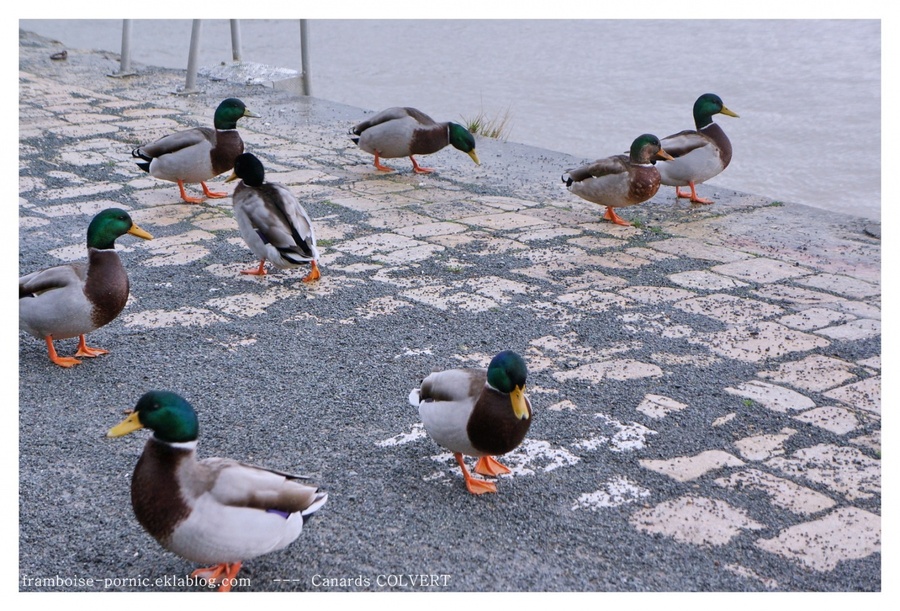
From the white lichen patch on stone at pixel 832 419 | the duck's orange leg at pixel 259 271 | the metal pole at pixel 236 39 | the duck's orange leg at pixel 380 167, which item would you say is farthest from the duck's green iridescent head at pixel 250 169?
the metal pole at pixel 236 39

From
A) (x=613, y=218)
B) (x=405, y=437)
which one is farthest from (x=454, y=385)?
(x=613, y=218)

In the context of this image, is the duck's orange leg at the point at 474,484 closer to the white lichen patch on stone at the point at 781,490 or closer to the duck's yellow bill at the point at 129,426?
the white lichen patch on stone at the point at 781,490

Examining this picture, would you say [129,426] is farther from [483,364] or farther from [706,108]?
[706,108]

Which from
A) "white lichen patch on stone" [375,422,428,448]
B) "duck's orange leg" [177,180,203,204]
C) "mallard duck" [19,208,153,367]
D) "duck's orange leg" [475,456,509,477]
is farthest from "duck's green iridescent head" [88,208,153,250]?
"duck's orange leg" [177,180,203,204]

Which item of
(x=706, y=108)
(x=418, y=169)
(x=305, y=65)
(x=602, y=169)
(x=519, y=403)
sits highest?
(x=706, y=108)

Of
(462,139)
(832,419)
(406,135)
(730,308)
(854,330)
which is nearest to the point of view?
(832,419)

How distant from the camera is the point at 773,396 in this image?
3.97m

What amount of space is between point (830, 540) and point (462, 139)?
16.6ft

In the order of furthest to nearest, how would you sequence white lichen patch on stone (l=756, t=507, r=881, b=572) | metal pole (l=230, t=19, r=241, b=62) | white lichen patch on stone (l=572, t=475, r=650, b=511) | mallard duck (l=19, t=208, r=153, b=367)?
metal pole (l=230, t=19, r=241, b=62)
mallard duck (l=19, t=208, r=153, b=367)
white lichen patch on stone (l=572, t=475, r=650, b=511)
white lichen patch on stone (l=756, t=507, r=881, b=572)

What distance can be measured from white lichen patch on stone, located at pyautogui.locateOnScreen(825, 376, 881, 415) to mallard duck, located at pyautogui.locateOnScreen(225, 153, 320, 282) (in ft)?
8.52

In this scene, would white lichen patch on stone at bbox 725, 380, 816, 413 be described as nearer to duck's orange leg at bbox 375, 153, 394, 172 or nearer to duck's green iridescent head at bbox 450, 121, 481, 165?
duck's green iridescent head at bbox 450, 121, 481, 165

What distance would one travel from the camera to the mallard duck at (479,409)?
306 cm

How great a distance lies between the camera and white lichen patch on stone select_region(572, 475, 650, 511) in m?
3.19

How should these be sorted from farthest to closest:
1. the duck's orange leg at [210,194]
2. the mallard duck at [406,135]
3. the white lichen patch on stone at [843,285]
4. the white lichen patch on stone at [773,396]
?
the mallard duck at [406,135], the duck's orange leg at [210,194], the white lichen patch on stone at [843,285], the white lichen patch on stone at [773,396]
